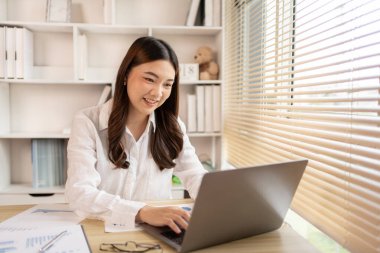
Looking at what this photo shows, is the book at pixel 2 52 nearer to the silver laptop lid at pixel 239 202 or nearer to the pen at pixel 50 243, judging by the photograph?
the pen at pixel 50 243

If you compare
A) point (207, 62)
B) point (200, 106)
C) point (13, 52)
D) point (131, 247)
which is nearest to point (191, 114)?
point (200, 106)

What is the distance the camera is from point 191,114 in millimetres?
2598

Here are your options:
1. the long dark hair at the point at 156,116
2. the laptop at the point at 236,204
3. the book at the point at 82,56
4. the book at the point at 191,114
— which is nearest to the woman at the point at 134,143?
the long dark hair at the point at 156,116

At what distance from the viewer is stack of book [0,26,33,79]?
2.32 m

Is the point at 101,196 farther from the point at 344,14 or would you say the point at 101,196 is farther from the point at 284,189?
the point at 344,14

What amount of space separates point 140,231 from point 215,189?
0.36 m

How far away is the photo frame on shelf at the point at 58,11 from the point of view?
241 cm

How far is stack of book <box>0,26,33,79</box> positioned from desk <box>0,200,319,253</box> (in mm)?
1600

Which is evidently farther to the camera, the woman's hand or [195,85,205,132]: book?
[195,85,205,132]: book

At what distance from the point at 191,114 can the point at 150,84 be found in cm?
114

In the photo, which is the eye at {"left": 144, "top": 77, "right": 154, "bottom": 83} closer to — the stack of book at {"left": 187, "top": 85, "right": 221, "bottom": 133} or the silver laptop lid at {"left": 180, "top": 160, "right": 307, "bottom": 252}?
the silver laptop lid at {"left": 180, "top": 160, "right": 307, "bottom": 252}

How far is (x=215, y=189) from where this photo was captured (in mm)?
840

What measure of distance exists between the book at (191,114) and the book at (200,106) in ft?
0.09

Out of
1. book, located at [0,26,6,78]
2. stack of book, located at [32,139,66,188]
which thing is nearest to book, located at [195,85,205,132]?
stack of book, located at [32,139,66,188]
